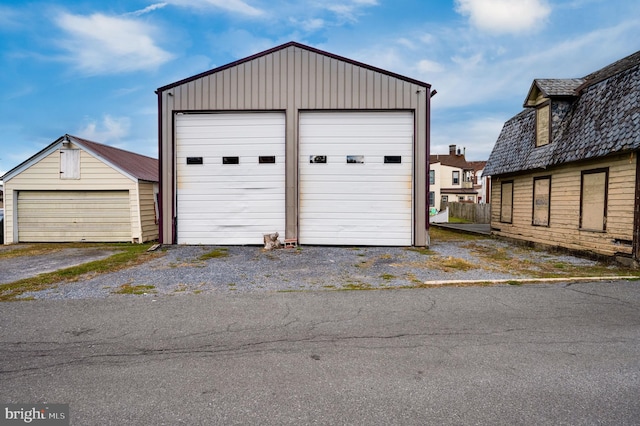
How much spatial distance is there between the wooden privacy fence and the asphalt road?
→ 25.9 metres

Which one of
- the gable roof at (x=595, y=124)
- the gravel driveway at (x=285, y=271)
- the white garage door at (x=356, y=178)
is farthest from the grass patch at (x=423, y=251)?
the gable roof at (x=595, y=124)

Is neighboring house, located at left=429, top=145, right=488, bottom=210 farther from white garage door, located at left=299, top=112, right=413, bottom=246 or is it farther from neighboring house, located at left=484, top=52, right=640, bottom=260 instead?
white garage door, located at left=299, top=112, right=413, bottom=246

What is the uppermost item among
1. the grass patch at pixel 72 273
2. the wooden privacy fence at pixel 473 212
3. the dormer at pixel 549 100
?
the dormer at pixel 549 100

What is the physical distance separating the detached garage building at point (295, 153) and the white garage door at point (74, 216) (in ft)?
14.0

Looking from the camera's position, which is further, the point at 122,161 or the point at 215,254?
the point at 122,161

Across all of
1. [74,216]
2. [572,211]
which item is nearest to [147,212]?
[74,216]

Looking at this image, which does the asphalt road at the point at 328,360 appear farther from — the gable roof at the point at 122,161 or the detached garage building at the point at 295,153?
the gable roof at the point at 122,161

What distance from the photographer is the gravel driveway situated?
7.41 m

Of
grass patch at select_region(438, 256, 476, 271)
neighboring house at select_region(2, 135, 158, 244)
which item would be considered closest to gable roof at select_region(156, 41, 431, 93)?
neighboring house at select_region(2, 135, 158, 244)

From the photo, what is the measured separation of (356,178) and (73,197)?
41.4 feet

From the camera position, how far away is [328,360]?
3.99 metres

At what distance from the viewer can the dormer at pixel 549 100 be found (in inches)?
518

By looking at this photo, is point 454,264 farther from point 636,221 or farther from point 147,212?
point 147,212

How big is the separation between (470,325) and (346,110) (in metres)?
10.1
